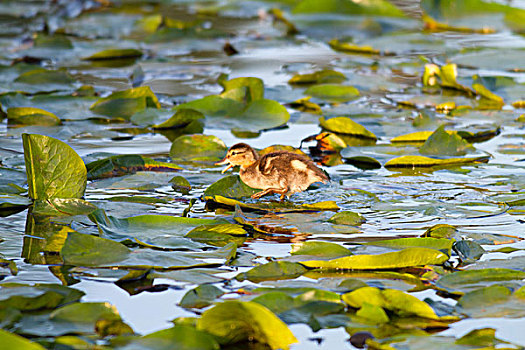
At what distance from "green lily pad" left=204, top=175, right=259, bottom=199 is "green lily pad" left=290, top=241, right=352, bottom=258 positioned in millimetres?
1100

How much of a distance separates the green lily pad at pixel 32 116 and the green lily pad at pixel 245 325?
3954mm

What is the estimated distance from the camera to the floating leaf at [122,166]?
512 cm

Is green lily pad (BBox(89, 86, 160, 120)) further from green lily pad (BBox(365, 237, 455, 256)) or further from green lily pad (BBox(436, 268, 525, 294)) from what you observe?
green lily pad (BBox(436, 268, 525, 294))

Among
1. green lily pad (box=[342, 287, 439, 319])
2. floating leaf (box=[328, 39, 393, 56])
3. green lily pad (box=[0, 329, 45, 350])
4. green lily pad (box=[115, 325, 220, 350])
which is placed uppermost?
floating leaf (box=[328, 39, 393, 56])

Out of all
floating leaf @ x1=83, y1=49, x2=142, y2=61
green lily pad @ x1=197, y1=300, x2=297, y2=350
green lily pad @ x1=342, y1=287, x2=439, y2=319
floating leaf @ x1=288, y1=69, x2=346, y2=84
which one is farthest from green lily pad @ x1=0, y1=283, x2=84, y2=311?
floating leaf @ x1=83, y1=49, x2=142, y2=61

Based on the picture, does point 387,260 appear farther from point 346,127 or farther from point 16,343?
point 346,127

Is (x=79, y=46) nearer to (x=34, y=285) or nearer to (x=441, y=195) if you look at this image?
(x=441, y=195)

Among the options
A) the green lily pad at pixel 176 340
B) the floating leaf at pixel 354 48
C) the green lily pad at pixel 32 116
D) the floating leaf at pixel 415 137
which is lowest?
the green lily pad at pixel 32 116

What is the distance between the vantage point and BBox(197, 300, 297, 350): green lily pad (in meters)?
2.79

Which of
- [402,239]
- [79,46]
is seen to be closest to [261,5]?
[79,46]

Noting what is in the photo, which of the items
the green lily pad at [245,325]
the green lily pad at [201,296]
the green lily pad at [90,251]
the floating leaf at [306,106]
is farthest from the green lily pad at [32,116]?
the green lily pad at [245,325]

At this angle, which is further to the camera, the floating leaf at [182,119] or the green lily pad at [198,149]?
the floating leaf at [182,119]

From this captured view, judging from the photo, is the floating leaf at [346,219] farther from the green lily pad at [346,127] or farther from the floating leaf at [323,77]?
the floating leaf at [323,77]

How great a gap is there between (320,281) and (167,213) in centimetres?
134
